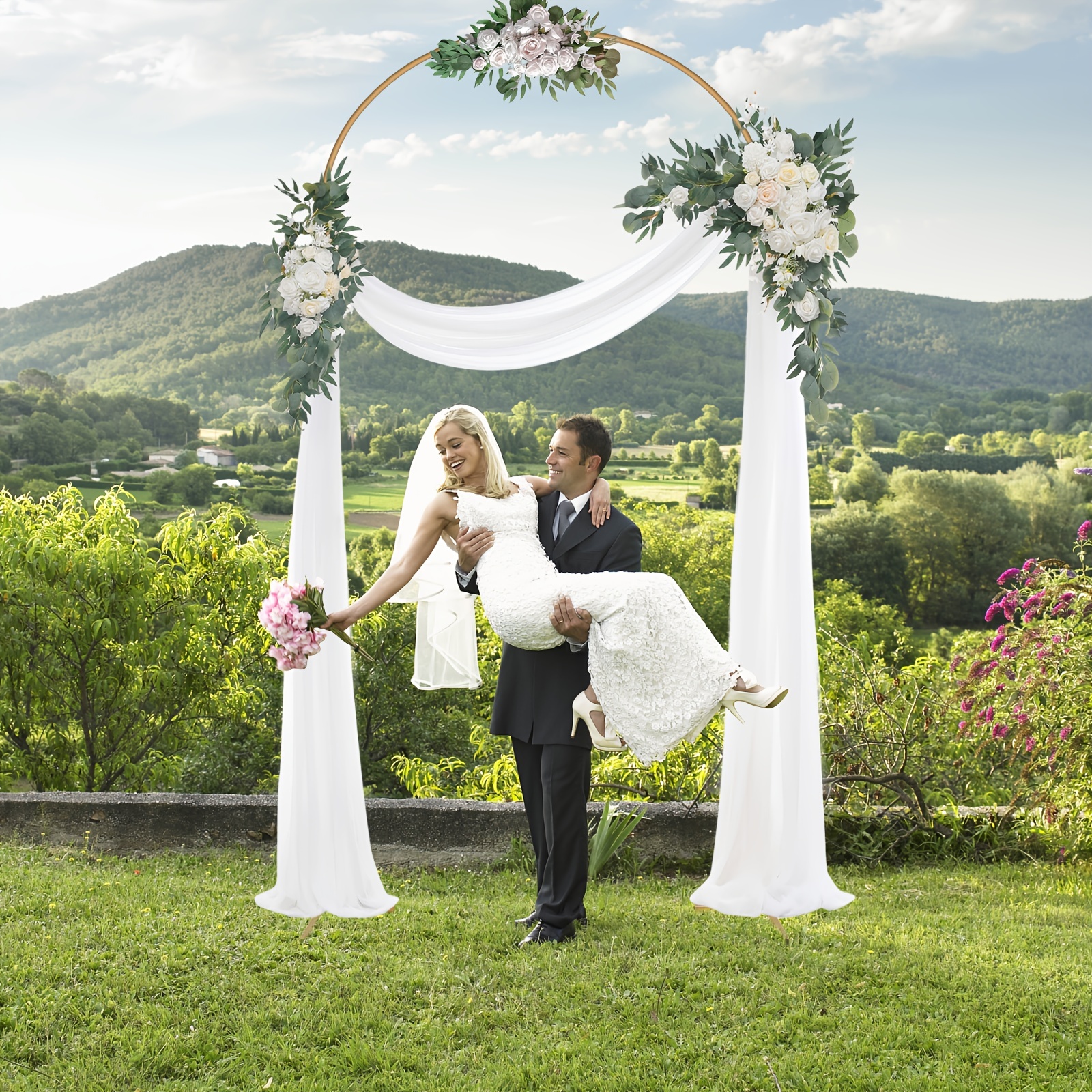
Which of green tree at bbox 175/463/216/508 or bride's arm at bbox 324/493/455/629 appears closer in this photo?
bride's arm at bbox 324/493/455/629

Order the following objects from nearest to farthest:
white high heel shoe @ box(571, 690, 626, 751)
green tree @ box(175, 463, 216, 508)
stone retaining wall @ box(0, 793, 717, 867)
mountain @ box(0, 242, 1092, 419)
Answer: white high heel shoe @ box(571, 690, 626, 751) < stone retaining wall @ box(0, 793, 717, 867) < green tree @ box(175, 463, 216, 508) < mountain @ box(0, 242, 1092, 419)

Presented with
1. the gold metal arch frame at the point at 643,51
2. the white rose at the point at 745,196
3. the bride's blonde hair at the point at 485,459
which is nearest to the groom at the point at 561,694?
the bride's blonde hair at the point at 485,459

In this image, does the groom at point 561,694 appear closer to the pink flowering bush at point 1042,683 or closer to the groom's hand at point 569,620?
the groom's hand at point 569,620

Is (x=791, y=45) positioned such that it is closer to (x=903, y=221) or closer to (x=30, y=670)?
(x=903, y=221)

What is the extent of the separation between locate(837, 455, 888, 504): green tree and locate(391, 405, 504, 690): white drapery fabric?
17.1 meters

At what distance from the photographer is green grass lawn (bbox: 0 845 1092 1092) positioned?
2.59m

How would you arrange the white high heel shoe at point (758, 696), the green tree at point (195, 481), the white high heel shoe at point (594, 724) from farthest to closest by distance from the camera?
the green tree at point (195, 481) → the white high heel shoe at point (594, 724) → the white high heel shoe at point (758, 696)

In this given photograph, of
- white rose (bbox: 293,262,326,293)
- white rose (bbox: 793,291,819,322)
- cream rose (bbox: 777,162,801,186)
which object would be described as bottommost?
white rose (bbox: 793,291,819,322)

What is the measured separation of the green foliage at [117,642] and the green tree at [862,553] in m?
15.5

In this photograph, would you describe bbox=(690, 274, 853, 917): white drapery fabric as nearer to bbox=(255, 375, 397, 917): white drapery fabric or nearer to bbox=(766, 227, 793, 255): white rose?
bbox=(766, 227, 793, 255): white rose

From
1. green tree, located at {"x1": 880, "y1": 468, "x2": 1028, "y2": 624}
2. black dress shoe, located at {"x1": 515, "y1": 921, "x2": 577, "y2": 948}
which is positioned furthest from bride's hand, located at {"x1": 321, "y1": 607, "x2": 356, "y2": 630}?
green tree, located at {"x1": 880, "y1": 468, "x2": 1028, "y2": 624}

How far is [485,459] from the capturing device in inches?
135

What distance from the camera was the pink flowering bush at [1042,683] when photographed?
4.28m

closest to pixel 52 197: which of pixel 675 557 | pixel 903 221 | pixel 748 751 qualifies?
pixel 675 557
